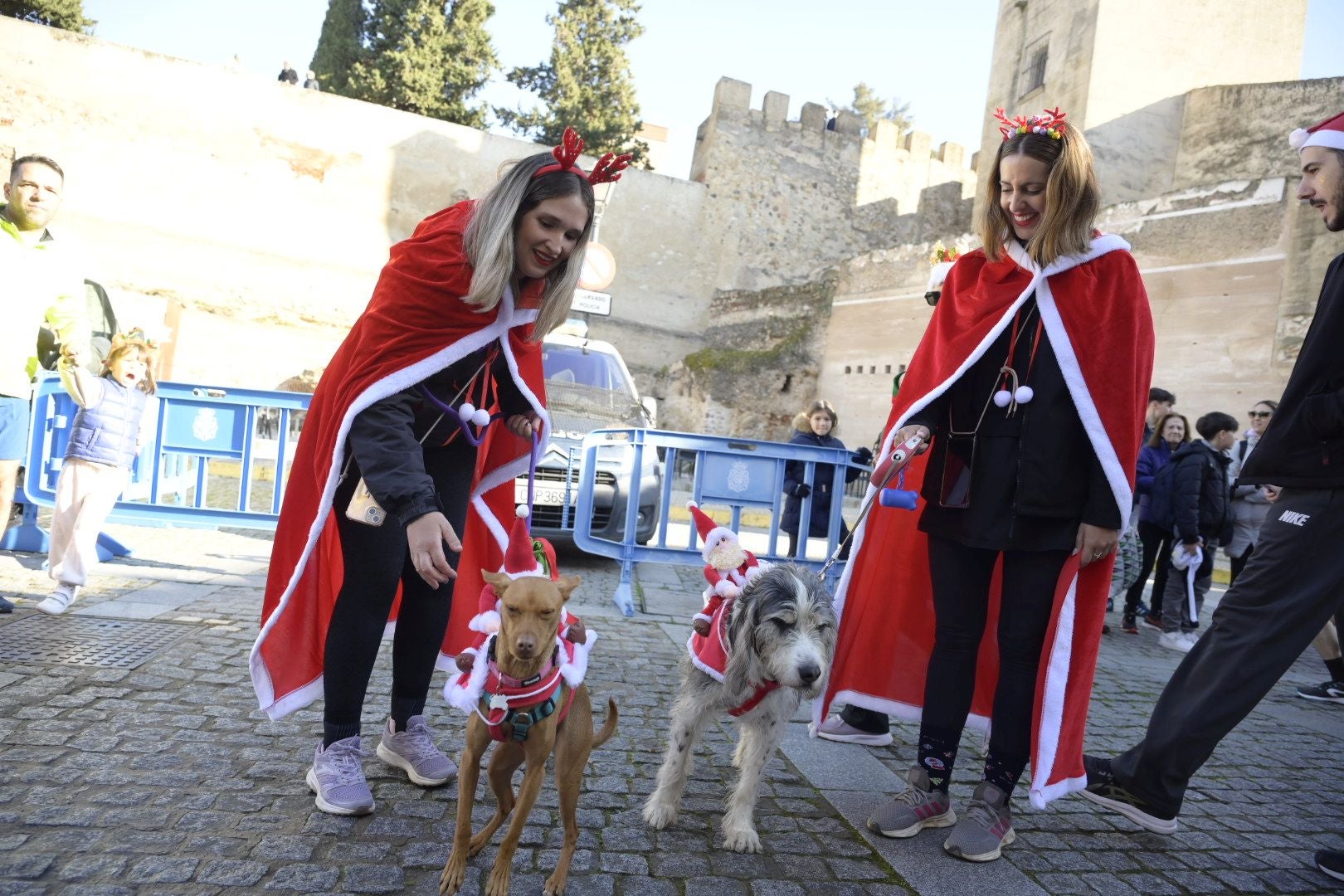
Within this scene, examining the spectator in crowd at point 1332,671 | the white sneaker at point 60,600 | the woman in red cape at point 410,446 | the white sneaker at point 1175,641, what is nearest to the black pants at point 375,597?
the woman in red cape at point 410,446

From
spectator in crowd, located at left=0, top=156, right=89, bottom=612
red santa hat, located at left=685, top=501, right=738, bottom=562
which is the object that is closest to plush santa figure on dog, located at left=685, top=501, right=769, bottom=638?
red santa hat, located at left=685, top=501, right=738, bottom=562

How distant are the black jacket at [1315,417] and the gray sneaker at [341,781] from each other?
2995 mm

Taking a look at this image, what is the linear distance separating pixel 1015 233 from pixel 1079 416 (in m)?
0.69

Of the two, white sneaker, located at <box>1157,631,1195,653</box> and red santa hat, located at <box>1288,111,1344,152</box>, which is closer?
red santa hat, located at <box>1288,111,1344,152</box>

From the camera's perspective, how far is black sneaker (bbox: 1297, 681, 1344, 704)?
575cm

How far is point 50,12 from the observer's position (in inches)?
1105

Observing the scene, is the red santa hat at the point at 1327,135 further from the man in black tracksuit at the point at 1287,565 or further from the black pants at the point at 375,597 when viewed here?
the black pants at the point at 375,597

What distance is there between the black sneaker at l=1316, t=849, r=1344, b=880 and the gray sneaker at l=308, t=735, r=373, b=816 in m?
3.10

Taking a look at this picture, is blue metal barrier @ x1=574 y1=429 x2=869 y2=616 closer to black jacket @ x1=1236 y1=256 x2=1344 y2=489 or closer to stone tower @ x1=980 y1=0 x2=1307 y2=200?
black jacket @ x1=1236 y1=256 x2=1344 y2=489

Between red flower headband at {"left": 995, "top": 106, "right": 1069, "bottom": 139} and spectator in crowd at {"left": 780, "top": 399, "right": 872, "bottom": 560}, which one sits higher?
red flower headband at {"left": 995, "top": 106, "right": 1069, "bottom": 139}

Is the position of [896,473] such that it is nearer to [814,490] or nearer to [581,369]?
[814,490]

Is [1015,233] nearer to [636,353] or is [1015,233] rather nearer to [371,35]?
[636,353]

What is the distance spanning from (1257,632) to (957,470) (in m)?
1.09

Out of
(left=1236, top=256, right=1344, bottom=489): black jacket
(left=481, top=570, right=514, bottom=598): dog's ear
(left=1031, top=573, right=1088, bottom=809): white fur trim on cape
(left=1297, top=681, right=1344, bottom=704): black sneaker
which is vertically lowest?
(left=1297, top=681, right=1344, bottom=704): black sneaker
